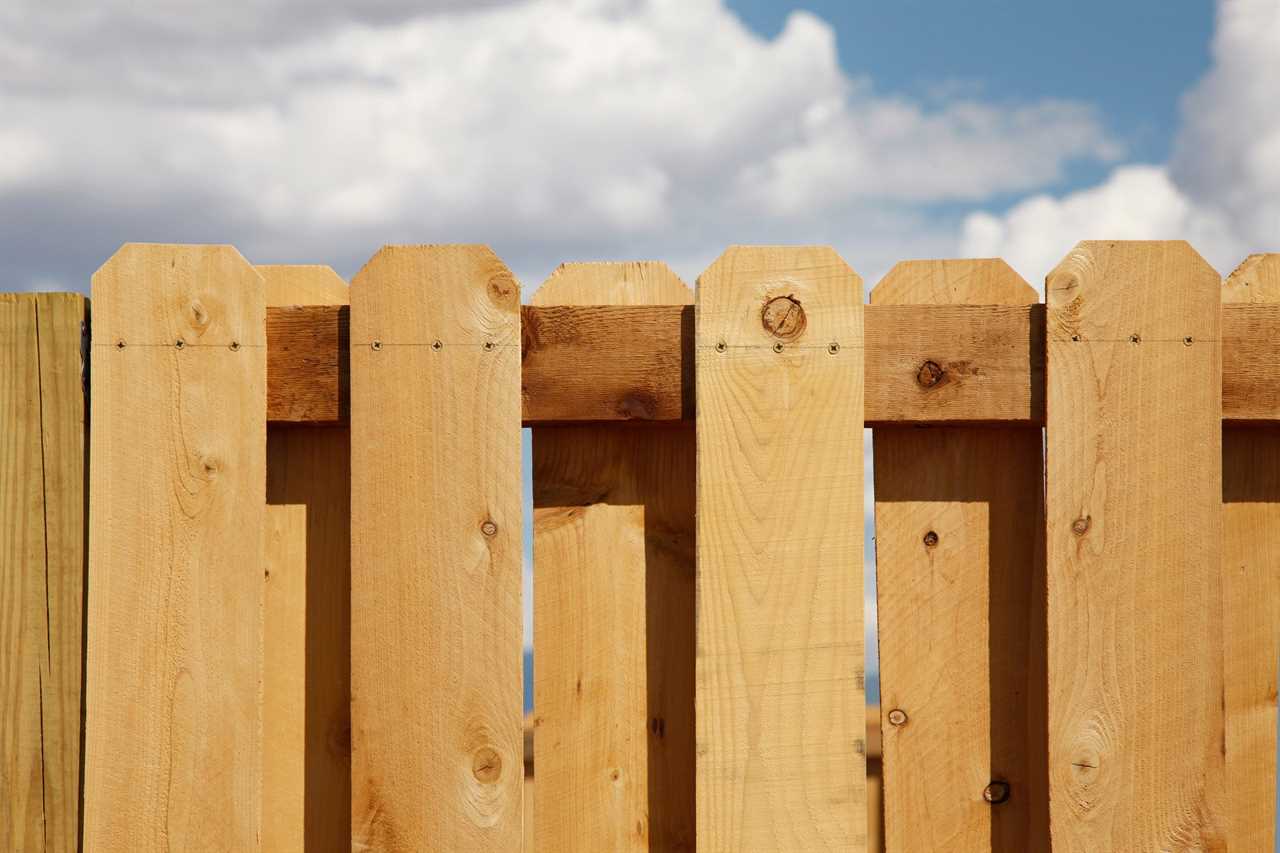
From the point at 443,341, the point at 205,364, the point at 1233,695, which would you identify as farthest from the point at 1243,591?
the point at 205,364

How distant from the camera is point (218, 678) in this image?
2330 mm

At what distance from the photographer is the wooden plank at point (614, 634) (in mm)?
2322

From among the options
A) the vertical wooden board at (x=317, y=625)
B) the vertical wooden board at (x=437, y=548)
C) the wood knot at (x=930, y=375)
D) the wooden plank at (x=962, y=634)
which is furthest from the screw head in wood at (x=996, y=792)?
the vertical wooden board at (x=317, y=625)

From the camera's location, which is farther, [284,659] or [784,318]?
[284,659]

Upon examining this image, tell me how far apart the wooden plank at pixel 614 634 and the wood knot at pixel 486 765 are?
10cm

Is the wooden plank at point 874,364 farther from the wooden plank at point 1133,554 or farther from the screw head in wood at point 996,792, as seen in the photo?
the screw head in wood at point 996,792

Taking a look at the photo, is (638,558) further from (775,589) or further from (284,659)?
(284,659)

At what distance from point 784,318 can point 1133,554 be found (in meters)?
0.86

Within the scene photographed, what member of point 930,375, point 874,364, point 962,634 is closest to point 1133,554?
point 962,634

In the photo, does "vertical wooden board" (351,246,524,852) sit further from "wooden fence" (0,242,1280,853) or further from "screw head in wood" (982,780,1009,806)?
"screw head in wood" (982,780,1009,806)

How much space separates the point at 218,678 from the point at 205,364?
0.65 meters

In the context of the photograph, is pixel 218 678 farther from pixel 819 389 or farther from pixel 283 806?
pixel 819 389

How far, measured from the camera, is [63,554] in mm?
2387

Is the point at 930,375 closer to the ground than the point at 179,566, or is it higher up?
higher up
